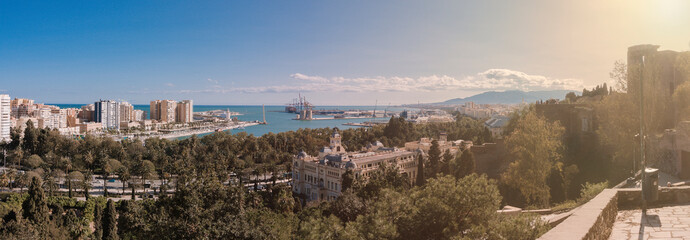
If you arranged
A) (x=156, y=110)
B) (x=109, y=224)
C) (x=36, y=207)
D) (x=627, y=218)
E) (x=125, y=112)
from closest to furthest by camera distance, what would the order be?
(x=627, y=218)
(x=36, y=207)
(x=109, y=224)
(x=125, y=112)
(x=156, y=110)

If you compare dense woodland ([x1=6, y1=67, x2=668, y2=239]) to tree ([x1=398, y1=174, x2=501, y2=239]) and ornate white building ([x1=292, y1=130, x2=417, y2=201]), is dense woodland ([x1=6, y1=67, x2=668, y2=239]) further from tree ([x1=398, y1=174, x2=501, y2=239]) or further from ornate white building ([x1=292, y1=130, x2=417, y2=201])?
ornate white building ([x1=292, y1=130, x2=417, y2=201])

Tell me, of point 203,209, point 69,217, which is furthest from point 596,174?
point 69,217

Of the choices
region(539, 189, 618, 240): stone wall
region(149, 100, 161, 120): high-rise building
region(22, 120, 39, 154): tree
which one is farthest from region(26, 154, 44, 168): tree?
region(149, 100, 161, 120): high-rise building

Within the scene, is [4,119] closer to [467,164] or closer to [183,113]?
[183,113]

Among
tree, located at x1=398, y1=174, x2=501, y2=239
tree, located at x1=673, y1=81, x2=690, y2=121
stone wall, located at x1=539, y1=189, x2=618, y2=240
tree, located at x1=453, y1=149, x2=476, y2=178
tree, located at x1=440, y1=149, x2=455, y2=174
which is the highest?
tree, located at x1=673, y1=81, x2=690, y2=121

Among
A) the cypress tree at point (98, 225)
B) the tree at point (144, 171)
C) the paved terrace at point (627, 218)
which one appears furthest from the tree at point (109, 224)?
the paved terrace at point (627, 218)

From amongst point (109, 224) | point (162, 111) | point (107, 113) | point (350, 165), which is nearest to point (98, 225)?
point (109, 224)

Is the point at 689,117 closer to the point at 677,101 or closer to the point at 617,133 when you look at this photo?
the point at 677,101
